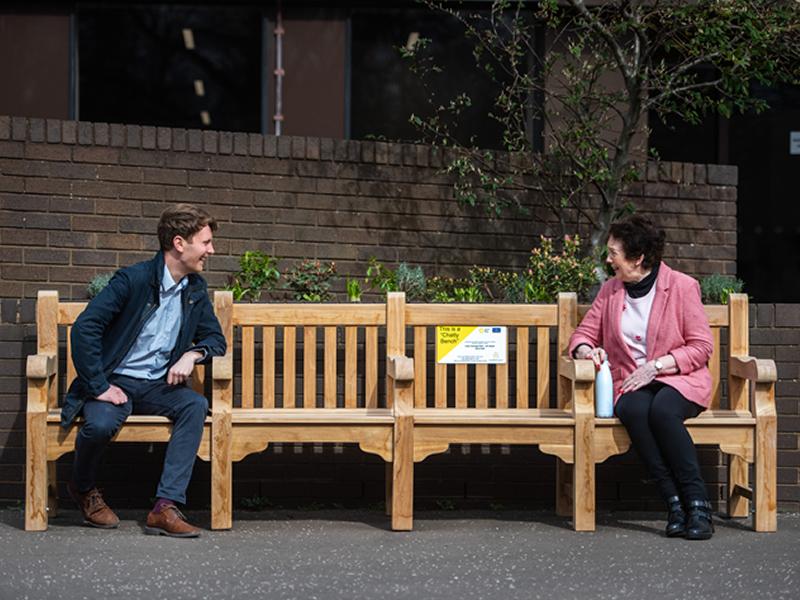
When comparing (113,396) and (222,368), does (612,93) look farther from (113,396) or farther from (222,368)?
(113,396)

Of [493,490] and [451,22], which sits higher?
[451,22]

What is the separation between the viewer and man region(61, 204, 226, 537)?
6.97 metres

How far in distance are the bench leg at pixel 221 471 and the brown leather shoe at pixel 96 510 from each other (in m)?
0.49

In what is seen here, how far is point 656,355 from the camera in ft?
24.2

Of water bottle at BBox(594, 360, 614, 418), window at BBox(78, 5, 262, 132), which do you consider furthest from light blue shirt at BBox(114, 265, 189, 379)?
window at BBox(78, 5, 262, 132)

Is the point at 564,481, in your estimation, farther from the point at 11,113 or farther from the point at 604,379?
the point at 11,113

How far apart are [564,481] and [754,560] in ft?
4.81

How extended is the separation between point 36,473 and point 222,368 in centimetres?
100

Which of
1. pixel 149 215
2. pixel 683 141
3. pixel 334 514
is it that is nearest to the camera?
pixel 334 514

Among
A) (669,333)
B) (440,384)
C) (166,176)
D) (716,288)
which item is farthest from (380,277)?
(669,333)

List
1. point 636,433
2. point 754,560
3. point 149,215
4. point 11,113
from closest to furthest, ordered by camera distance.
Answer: point 754,560 → point 636,433 → point 149,215 → point 11,113

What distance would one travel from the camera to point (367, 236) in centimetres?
1016

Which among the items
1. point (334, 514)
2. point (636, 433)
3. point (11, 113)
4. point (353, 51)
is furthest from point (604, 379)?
point (11, 113)

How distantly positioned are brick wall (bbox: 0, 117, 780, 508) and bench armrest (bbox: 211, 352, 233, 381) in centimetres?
92
